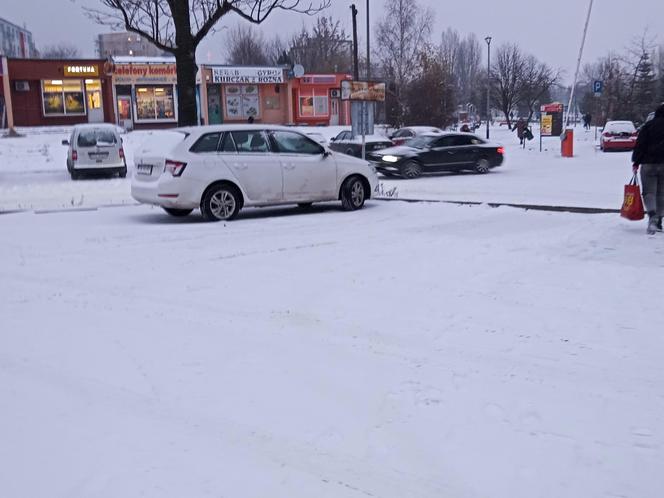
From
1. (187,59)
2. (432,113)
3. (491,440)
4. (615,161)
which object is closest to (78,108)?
(432,113)

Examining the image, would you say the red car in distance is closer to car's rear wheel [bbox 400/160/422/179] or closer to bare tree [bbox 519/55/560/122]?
car's rear wheel [bbox 400/160/422/179]

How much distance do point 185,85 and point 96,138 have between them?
5.17m

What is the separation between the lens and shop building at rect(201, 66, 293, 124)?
163ft

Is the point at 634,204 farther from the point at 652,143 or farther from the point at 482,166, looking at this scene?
the point at 482,166

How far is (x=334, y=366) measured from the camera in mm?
4828

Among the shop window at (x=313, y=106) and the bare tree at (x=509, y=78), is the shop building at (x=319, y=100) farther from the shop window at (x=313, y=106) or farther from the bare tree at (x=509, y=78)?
the bare tree at (x=509, y=78)

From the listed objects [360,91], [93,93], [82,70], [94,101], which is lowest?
[360,91]

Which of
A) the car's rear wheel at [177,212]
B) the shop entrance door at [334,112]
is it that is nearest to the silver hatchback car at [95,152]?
the car's rear wheel at [177,212]

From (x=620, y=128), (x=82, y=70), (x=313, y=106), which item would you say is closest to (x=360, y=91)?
(x=620, y=128)

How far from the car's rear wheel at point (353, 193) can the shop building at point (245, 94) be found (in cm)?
3716

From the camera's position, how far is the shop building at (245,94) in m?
49.6

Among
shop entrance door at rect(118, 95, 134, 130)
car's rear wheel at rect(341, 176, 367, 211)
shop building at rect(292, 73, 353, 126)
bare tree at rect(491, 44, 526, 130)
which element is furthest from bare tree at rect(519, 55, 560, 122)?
car's rear wheel at rect(341, 176, 367, 211)

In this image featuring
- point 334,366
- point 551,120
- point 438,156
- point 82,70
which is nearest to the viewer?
point 334,366

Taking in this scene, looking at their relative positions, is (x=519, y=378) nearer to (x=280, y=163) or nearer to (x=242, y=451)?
(x=242, y=451)
